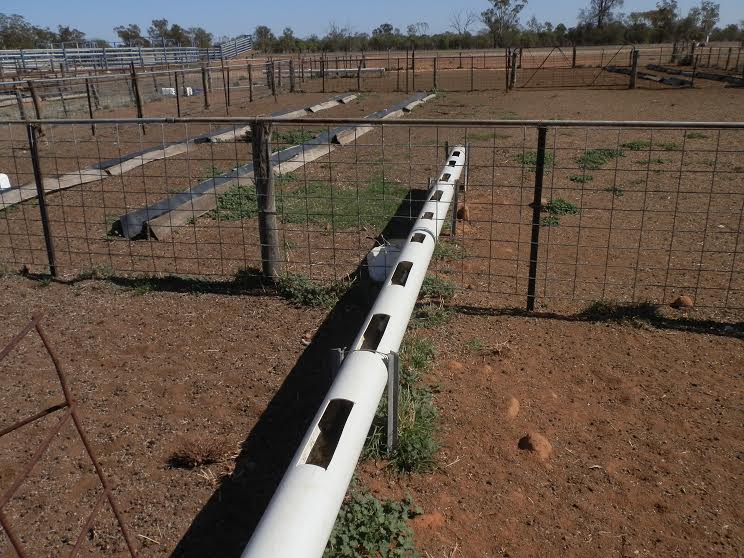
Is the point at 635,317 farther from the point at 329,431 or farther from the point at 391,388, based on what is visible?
the point at 329,431

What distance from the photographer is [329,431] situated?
9.78 feet

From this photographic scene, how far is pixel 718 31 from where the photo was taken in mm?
83562

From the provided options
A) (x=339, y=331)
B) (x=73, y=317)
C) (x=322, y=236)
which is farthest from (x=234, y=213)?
(x=339, y=331)

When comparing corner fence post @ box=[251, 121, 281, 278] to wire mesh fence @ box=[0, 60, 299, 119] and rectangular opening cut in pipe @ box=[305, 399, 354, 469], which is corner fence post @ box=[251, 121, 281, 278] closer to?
rectangular opening cut in pipe @ box=[305, 399, 354, 469]

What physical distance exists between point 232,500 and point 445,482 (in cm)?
105

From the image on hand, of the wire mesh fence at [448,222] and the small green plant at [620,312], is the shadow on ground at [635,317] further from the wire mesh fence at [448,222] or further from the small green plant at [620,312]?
the wire mesh fence at [448,222]

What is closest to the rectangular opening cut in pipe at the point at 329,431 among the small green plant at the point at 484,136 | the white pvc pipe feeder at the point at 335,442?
the white pvc pipe feeder at the point at 335,442

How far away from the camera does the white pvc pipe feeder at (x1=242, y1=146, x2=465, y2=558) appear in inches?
90.9

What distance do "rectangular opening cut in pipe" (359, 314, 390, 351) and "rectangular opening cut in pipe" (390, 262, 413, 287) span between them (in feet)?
1.90

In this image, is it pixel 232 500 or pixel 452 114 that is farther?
pixel 452 114

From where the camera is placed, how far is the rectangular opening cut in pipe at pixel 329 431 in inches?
110

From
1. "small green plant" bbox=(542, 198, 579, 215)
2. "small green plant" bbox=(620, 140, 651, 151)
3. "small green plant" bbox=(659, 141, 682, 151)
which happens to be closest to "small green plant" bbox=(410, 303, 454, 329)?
"small green plant" bbox=(542, 198, 579, 215)

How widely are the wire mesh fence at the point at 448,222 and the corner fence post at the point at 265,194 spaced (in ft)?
0.12

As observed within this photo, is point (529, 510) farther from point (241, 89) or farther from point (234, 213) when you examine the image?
point (241, 89)
